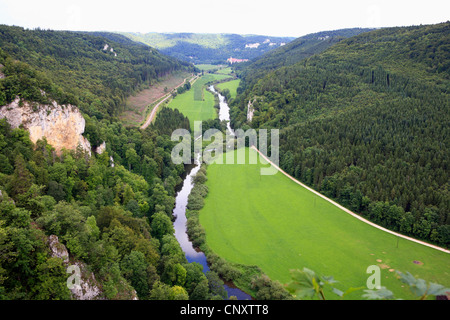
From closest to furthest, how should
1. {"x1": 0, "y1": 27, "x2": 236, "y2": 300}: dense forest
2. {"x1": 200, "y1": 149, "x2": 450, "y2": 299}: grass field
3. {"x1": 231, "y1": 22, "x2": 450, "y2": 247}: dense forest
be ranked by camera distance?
{"x1": 0, "y1": 27, "x2": 236, "y2": 300}: dense forest → {"x1": 200, "y1": 149, "x2": 450, "y2": 299}: grass field → {"x1": 231, "y1": 22, "x2": 450, "y2": 247}: dense forest

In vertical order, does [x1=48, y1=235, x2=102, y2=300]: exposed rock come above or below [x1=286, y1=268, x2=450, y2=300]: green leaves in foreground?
below

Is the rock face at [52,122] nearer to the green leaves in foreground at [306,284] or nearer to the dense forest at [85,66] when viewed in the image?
the dense forest at [85,66]

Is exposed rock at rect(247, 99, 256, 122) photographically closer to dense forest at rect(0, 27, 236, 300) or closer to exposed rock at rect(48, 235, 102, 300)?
dense forest at rect(0, 27, 236, 300)

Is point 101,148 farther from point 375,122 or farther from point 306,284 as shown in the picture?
point 375,122

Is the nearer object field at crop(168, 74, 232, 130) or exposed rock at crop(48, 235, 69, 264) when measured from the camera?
exposed rock at crop(48, 235, 69, 264)

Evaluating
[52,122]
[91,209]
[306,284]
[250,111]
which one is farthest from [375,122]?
[306,284]

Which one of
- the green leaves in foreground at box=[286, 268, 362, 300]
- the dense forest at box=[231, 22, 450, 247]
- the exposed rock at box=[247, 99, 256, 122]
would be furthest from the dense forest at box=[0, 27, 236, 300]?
the exposed rock at box=[247, 99, 256, 122]

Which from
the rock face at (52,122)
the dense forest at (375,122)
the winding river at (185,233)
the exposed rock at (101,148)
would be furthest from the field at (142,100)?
the rock face at (52,122)
